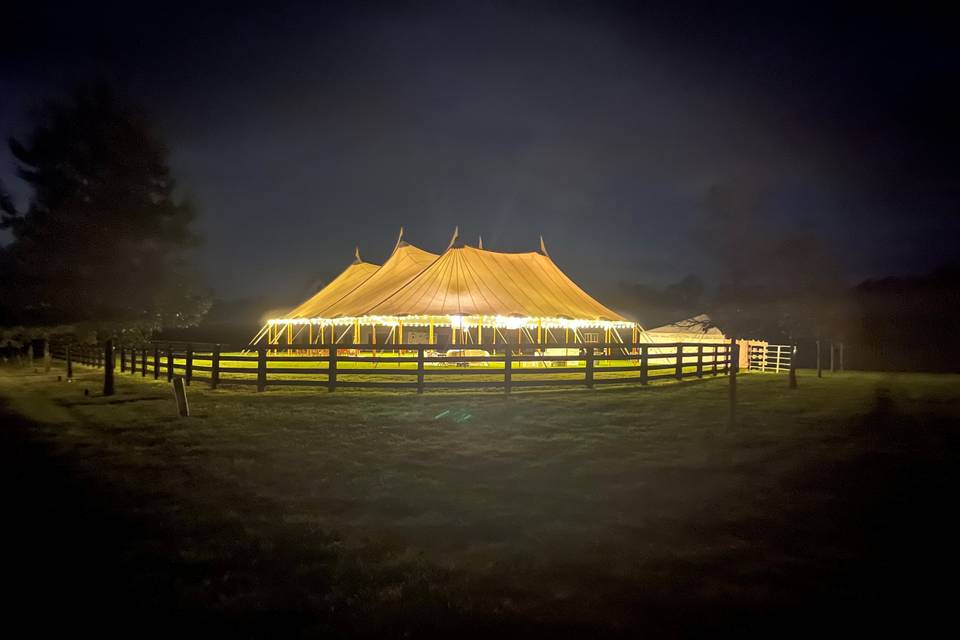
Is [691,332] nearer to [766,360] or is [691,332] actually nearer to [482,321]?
[766,360]

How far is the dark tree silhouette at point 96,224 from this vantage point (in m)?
13.2

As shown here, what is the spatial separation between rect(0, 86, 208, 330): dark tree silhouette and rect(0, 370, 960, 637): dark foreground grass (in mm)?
5684

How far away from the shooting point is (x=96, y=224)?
529 inches

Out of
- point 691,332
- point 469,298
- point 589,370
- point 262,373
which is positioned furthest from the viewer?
point 691,332

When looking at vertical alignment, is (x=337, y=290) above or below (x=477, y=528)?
above

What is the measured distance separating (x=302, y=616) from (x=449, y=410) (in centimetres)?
714

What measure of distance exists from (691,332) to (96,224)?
2712 cm

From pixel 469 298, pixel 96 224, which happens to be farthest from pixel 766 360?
pixel 96 224

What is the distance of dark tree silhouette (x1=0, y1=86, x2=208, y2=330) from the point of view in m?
13.2

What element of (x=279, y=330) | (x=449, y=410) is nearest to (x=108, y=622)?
(x=449, y=410)

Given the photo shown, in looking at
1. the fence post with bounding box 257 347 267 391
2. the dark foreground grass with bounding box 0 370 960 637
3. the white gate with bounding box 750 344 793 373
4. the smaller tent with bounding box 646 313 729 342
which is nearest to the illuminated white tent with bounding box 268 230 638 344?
the fence post with bounding box 257 347 267 391

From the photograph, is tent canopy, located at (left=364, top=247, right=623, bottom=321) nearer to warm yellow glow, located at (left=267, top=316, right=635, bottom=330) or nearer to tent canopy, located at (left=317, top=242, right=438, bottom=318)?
warm yellow glow, located at (left=267, top=316, right=635, bottom=330)

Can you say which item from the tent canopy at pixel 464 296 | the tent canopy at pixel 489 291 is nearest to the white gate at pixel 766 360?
the tent canopy at pixel 464 296

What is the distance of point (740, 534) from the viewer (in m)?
3.93
